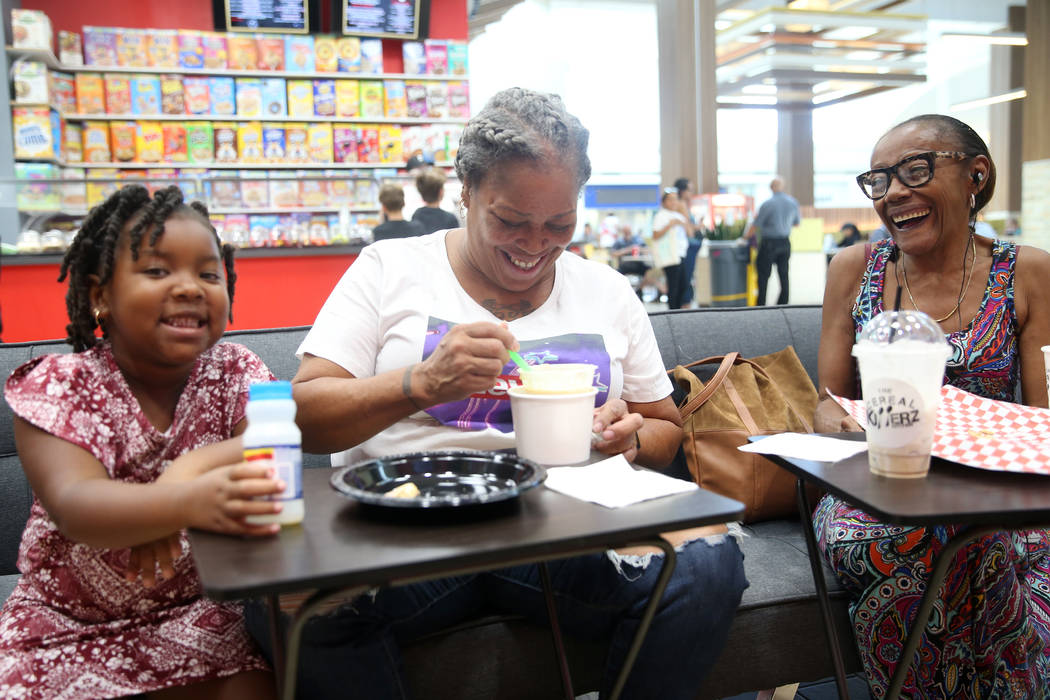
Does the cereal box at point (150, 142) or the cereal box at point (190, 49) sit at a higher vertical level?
the cereal box at point (190, 49)

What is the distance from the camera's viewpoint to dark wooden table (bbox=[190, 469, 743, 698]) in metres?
0.78

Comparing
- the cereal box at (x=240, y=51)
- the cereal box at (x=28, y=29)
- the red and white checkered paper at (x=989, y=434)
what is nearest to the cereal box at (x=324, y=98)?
the cereal box at (x=240, y=51)

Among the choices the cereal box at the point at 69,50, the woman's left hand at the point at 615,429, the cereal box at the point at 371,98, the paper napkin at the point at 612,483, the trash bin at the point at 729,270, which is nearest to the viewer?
the paper napkin at the point at 612,483

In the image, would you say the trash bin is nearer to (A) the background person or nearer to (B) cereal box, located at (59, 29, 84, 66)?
(A) the background person

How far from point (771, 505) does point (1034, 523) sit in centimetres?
101

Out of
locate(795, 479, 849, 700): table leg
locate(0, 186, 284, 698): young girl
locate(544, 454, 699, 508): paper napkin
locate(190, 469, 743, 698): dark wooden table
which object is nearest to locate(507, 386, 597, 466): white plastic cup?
locate(544, 454, 699, 508): paper napkin

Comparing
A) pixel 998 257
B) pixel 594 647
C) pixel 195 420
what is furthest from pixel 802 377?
pixel 195 420

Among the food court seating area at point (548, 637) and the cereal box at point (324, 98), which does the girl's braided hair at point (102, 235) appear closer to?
the food court seating area at point (548, 637)

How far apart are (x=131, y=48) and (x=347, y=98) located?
1671 mm

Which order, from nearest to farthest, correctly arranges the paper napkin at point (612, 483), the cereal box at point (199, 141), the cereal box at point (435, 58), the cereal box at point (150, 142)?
the paper napkin at point (612, 483), the cereal box at point (150, 142), the cereal box at point (199, 141), the cereal box at point (435, 58)

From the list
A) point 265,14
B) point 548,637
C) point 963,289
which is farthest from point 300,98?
point 548,637

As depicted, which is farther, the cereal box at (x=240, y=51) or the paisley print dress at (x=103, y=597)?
the cereal box at (x=240, y=51)

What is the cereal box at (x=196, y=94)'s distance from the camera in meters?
6.37

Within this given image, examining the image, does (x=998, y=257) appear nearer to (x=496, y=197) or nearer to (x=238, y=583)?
(x=496, y=197)
